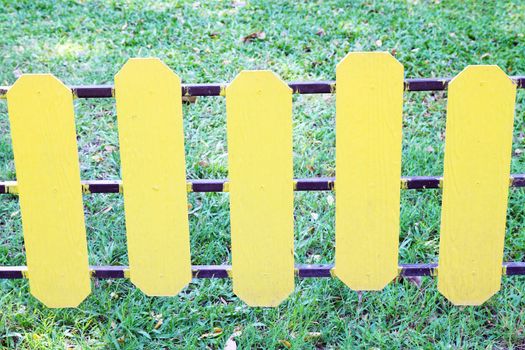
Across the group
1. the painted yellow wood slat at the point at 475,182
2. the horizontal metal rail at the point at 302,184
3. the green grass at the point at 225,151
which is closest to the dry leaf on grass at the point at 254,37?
the green grass at the point at 225,151

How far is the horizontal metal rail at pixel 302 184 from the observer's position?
2.55m

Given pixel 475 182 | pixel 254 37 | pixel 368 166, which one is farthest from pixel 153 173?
pixel 254 37

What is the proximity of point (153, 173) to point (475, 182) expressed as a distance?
119 cm

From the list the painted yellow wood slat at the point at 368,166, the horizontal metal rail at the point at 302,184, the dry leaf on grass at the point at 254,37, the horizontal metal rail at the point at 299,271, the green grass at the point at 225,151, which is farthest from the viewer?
the dry leaf on grass at the point at 254,37

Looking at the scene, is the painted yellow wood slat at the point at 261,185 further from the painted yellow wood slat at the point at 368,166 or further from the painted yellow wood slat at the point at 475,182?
the painted yellow wood slat at the point at 475,182

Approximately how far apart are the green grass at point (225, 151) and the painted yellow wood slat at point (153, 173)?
0.38 metres

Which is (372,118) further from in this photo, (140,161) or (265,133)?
(140,161)

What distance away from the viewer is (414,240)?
11.5 ft

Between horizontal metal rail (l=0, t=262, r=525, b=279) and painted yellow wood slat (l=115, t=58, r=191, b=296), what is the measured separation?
0.18ft

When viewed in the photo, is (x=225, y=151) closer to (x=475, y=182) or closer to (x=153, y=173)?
(x=153, y=173)

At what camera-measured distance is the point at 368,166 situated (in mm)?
2510

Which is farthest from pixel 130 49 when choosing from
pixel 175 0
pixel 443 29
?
pixel 443 29

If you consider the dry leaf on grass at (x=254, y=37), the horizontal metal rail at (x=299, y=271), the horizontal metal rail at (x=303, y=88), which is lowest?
the horizontal metal rail at (x=299, y=271)

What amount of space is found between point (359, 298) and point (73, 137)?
4.76 feet
